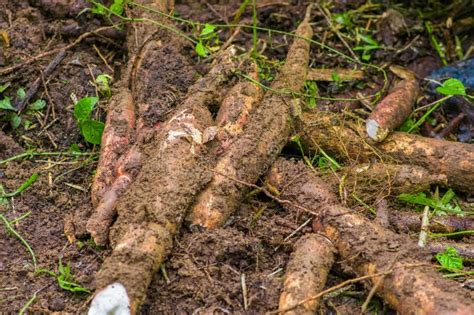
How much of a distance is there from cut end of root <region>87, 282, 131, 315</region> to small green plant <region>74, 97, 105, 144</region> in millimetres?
935

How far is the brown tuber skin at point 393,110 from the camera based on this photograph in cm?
268

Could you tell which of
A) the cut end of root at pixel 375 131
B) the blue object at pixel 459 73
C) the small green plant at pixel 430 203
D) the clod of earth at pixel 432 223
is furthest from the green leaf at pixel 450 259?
the blue object at pixel 459 73

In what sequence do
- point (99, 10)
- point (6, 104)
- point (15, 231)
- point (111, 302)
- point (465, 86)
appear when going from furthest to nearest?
point (465, 86) < point (99, 10) < point (6, 104) < point (15, 231) < point (111, 302)

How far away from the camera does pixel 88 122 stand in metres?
2.62

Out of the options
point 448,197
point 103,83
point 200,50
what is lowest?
point 448,197

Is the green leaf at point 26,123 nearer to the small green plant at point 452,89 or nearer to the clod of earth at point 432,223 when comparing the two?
the clod of earth at point 432,223

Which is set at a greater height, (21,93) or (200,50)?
(200,50)

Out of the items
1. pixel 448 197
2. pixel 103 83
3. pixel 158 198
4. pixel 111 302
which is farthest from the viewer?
pixel 103 83

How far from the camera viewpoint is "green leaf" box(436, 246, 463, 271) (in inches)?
87.3

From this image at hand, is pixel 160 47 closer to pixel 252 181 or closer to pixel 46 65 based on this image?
pixel 46 65

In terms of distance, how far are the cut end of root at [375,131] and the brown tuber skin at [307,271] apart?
2.20 ft

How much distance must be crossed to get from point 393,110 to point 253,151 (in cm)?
82

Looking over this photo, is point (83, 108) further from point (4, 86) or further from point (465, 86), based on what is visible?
point (465, 86)

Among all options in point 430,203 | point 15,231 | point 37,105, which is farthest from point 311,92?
point 15,231
